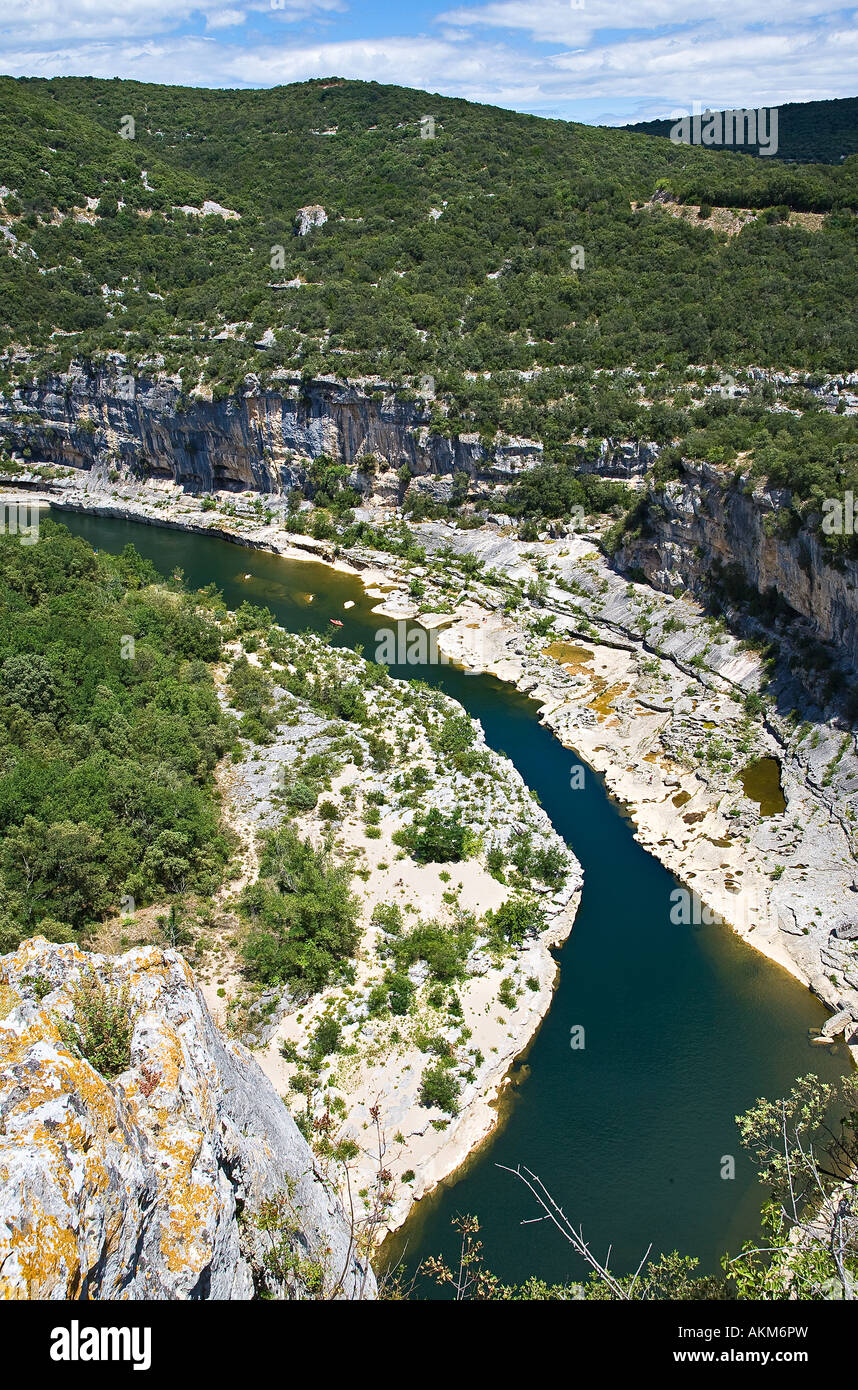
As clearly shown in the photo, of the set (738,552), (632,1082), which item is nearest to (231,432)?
(738,552)

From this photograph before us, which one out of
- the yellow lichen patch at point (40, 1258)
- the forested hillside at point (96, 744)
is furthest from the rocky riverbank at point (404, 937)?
the yellow lichen patch at point (40, 1258)

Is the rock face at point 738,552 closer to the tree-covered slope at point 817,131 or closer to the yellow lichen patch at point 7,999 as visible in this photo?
the yellow lichen patch at point 7,999

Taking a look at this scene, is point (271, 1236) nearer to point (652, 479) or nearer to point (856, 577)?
point (856, 577)

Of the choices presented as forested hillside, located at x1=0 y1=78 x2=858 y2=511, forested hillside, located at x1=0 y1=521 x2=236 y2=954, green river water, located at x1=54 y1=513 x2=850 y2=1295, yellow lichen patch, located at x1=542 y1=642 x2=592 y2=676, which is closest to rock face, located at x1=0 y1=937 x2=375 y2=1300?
green river water, located at x1=54 y1=513 x2=850 y2=1295

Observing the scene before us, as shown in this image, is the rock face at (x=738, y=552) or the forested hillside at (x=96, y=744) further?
the rock face at (x=738, y=552)

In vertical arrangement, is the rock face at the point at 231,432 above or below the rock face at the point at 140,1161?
above

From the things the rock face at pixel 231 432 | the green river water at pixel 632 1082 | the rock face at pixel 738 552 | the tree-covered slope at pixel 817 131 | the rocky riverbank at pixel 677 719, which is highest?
the tree-covered slope at pixel 817 131

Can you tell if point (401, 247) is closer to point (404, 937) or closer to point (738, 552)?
point (738, 552)
